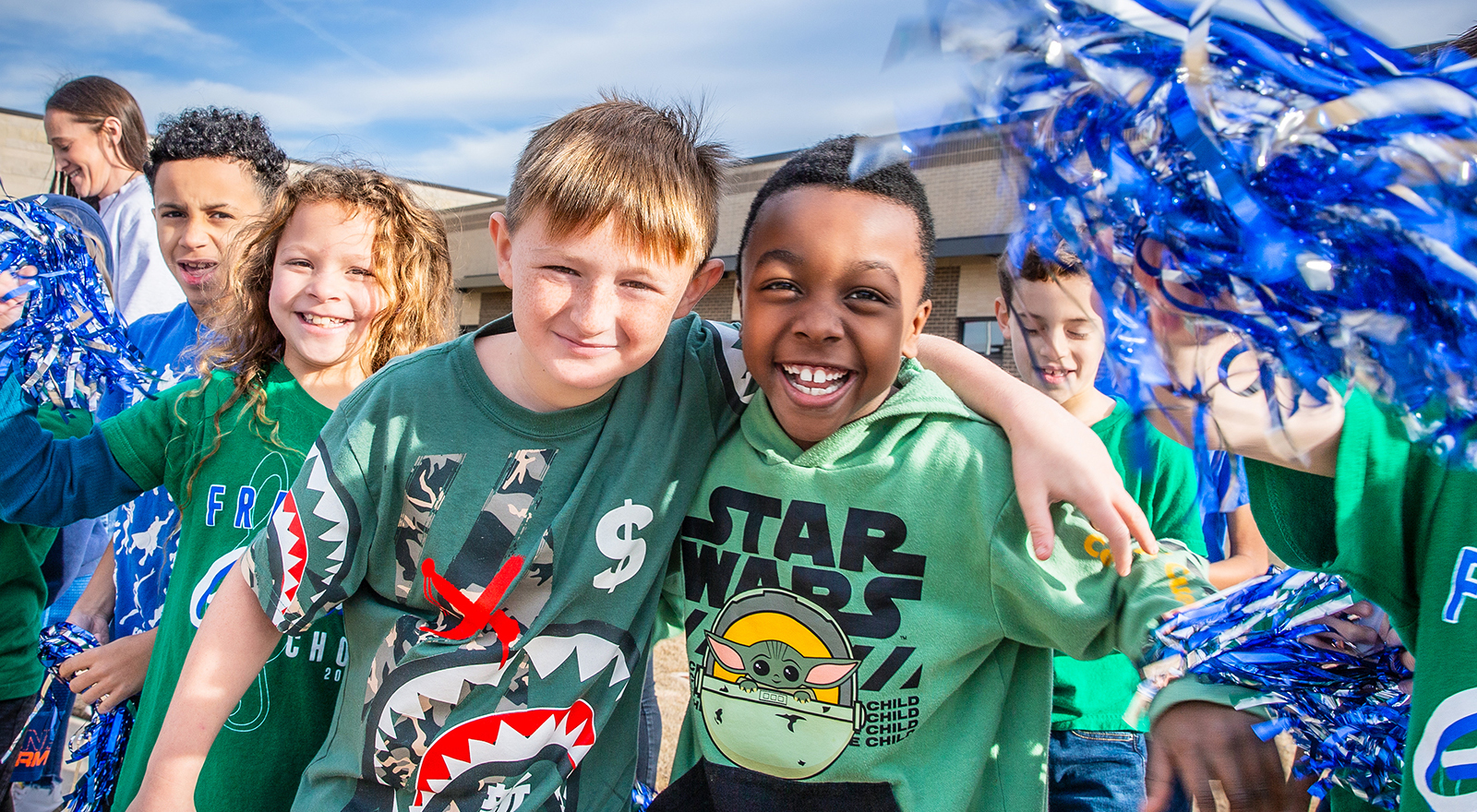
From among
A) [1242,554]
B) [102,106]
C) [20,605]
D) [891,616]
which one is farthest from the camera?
[102,106]

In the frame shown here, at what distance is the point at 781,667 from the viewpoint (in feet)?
4.99

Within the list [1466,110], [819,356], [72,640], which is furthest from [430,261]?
[1466,110]

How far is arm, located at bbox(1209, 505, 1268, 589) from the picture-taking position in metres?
2.13

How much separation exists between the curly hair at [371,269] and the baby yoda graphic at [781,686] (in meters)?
1.11

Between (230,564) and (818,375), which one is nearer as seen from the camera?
(818,375)

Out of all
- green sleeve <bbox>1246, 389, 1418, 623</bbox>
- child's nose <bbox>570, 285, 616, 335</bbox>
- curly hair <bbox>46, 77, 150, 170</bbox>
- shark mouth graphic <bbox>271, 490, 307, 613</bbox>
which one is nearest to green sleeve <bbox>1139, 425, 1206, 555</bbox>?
green sleeve <bbox>1246, 389, 1418, 623</bbox>

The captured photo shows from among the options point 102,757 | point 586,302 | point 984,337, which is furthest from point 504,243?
point 984,337

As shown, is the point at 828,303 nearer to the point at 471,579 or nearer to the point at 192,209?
the point at 471,579

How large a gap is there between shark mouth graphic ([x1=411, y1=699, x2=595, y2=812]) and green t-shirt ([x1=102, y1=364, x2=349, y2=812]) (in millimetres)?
488

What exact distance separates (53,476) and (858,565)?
176 centimetres

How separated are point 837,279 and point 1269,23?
81 centimetres

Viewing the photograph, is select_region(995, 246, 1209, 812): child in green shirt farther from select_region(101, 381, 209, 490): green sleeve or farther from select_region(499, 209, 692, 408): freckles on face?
select_region(101, 381, 209, 490): green sleeve

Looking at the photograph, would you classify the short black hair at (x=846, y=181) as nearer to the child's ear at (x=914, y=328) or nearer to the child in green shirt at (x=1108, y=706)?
the child's ear at (x=914, y=328)

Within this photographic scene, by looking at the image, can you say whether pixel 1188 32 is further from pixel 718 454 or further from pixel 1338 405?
Result: pixel 718 454
